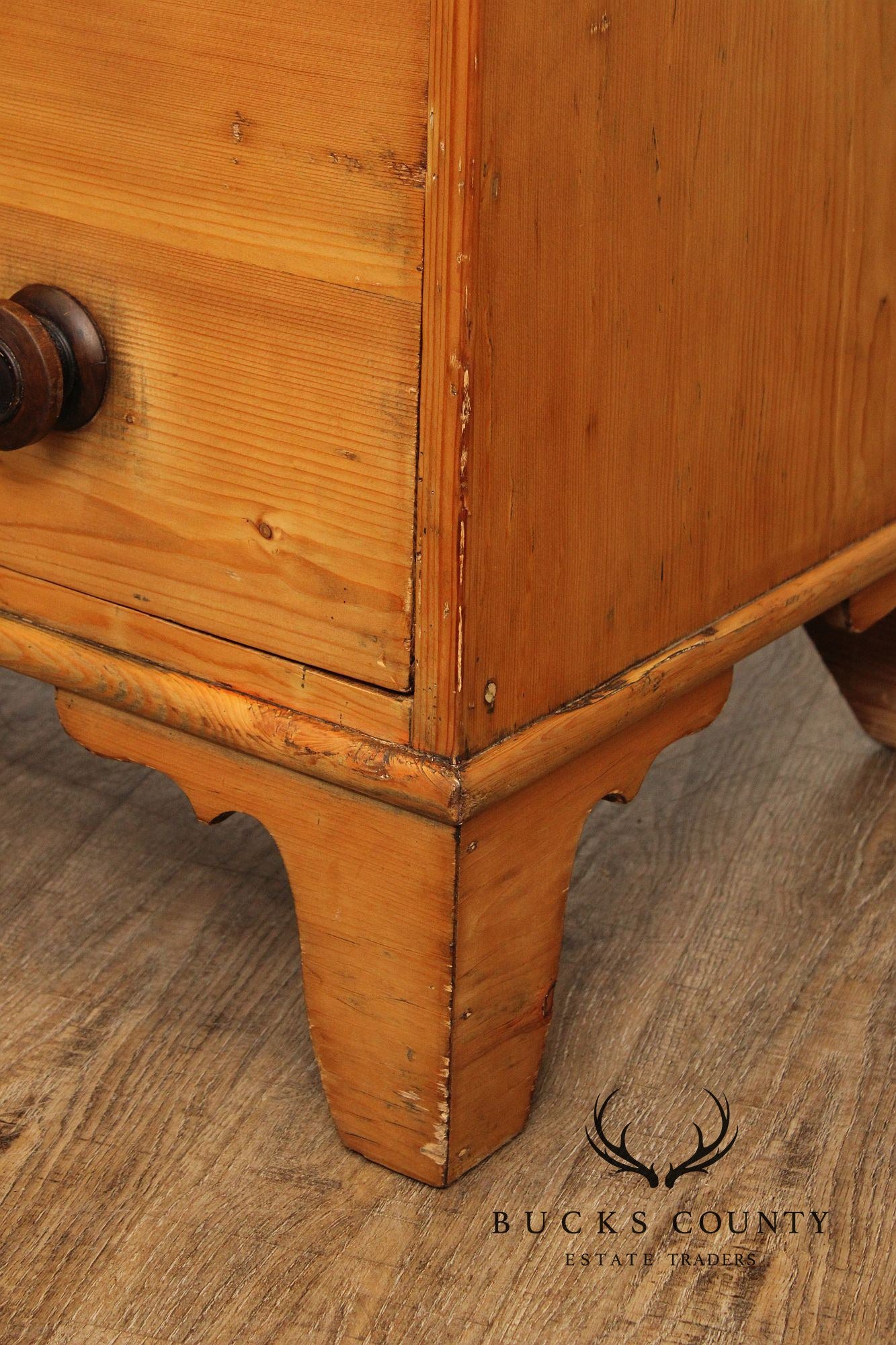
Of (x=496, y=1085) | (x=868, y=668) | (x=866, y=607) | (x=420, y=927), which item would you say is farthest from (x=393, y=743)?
(x=868, y=668)

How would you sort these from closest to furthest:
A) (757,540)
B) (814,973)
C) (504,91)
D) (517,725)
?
1. (504,91)
2. (517,725)
3. (757,540)
4. (814,973)

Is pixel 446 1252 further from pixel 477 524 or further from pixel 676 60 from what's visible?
pixel 676 60

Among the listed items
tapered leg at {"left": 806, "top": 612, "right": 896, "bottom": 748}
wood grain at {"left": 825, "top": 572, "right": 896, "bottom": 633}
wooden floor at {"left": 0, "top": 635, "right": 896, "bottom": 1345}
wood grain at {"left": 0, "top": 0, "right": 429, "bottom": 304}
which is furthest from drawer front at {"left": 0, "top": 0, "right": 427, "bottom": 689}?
tapered leg at {"left": 806, "top": 612, "right": 896, "bottom": 748}

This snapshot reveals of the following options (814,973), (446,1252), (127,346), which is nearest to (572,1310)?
(446,1252)

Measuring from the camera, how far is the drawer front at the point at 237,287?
595mm

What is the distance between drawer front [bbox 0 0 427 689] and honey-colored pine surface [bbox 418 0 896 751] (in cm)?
3

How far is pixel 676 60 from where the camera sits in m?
0.64

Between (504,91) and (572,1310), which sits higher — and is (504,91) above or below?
above

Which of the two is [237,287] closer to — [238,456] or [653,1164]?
[238,456]

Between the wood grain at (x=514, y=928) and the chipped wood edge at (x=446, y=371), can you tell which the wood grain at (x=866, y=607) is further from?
the chipped wood edge at (x=446, y=371)

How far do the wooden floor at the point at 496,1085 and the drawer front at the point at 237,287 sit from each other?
260 millimetres

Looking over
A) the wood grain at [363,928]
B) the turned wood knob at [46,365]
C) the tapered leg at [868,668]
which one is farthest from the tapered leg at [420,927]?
the tapered leg at [868,668]

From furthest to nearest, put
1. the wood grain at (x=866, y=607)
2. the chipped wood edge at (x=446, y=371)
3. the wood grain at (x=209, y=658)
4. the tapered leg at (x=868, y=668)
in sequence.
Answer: the tapered leg at (x=868, y=668)
the wood grain at (x=866, y=607)
the wood grain at (x=209, y=658)
the chipped wood edge at (x=446, y=371)

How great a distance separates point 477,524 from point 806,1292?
37 cm
